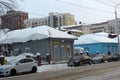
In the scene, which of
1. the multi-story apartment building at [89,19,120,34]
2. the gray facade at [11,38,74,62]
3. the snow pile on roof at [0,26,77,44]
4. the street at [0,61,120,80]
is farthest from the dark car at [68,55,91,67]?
the multi-story apartment building at [89,19,120,34]

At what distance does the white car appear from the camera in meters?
29.8

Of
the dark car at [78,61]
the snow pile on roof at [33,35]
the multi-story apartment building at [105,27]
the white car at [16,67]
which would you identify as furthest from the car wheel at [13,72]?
the multi-story apartment building at [105,27]

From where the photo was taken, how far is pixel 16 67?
30672 millimetres

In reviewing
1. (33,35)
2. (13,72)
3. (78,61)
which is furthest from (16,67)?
(33,35)

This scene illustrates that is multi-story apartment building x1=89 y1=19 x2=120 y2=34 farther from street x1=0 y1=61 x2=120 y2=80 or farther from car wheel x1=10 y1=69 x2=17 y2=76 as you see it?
street x1=0 y1=61 x2=120 y2=80

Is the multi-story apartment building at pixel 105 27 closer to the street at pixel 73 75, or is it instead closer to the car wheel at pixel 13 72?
the car wheel at pixel 13 72

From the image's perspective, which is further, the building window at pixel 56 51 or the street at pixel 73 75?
the building window at pixel 56 51

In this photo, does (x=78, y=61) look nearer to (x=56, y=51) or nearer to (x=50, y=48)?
(x=50, y=48)

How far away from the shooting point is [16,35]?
2151 inches

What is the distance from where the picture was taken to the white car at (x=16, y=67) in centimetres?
2980

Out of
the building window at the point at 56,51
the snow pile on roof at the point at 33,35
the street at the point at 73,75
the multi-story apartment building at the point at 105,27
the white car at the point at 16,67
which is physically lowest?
the street at the point at 73,75

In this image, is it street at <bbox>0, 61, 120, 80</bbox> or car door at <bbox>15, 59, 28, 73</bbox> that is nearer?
street at <bbox>0, 61, 120, 80</bbox>

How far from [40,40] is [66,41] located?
5519 mm

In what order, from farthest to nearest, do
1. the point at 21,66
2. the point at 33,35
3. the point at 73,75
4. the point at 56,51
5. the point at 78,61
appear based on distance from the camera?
the point at 56,51
the point at 33,35
the point at 78,61
the point at 21,66
the point at 73,75
